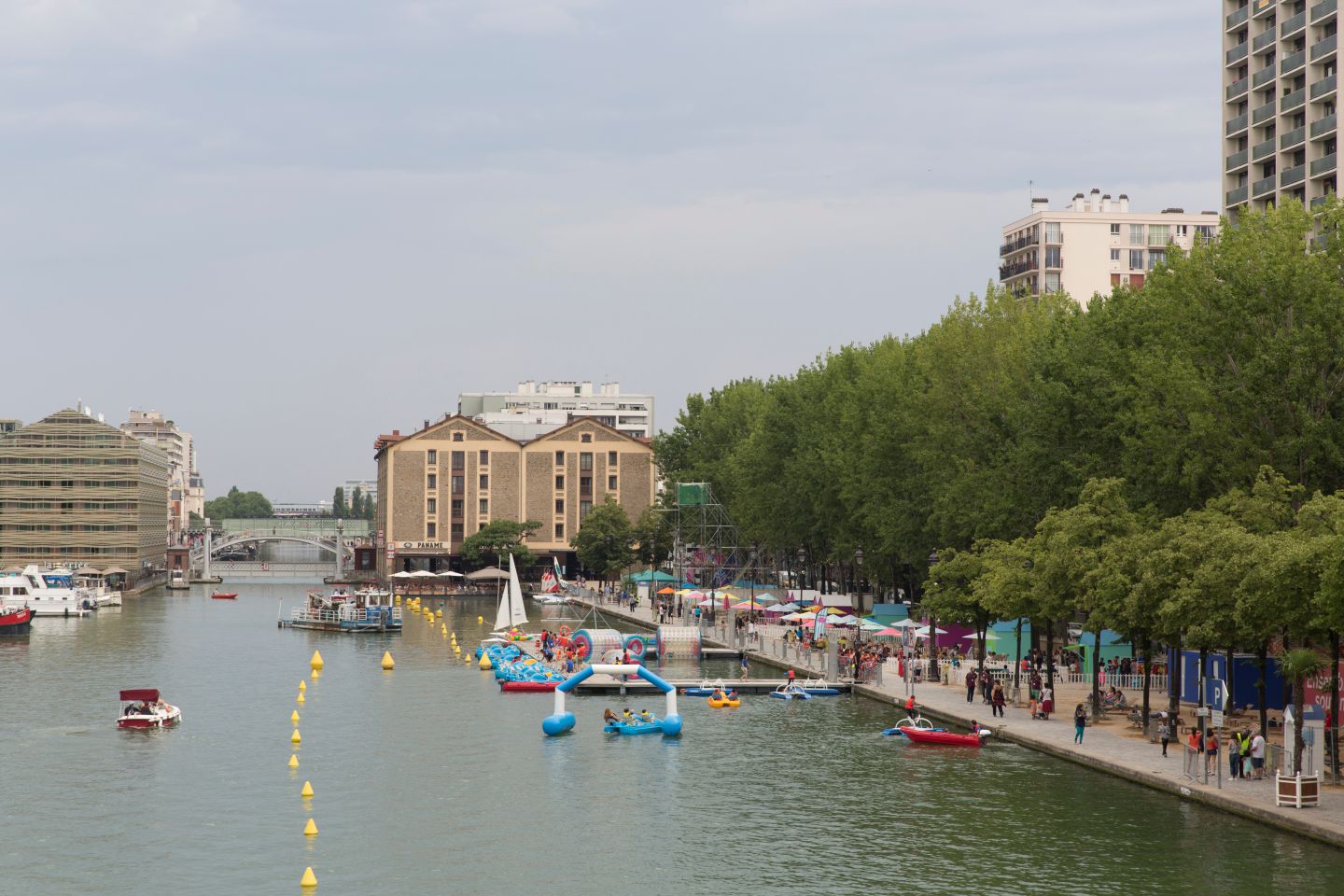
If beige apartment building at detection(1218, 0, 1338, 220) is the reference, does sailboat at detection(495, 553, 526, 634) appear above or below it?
below

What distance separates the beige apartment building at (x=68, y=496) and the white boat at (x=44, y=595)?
39.5 meters

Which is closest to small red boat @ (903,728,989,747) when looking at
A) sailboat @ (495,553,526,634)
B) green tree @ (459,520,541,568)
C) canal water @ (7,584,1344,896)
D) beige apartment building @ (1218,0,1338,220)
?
canal water @ (7,584,1344,896)

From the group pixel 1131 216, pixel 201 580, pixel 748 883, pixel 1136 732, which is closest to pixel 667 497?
pixel 1131 216

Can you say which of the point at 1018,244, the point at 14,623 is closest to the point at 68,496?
the point at 14,623

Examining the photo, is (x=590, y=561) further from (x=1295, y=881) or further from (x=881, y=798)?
(x=1295, y=881)

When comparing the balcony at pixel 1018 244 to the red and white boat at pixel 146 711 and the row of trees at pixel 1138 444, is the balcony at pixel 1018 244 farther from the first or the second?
the red and white boat at pixel 146 711

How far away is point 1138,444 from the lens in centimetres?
6116

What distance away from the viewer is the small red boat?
54562 millimetres

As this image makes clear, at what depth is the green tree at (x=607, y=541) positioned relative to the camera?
164m

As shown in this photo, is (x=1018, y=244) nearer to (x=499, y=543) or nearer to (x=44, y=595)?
(x=499, y=543)

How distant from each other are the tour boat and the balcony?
9269 cm

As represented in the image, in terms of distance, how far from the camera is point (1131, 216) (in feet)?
488

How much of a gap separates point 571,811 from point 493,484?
453 ft

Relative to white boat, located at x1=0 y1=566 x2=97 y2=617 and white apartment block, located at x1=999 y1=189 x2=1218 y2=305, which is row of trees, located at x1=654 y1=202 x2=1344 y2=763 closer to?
white apartment block, located at x1=999 y1=189 x2=1218 y2=305
